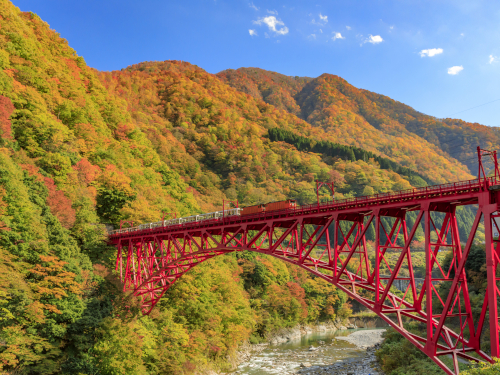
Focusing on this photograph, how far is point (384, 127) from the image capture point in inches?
7190

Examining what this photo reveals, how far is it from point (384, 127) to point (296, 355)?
530ft

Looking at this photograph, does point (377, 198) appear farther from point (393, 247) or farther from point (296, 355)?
point (296, 355)

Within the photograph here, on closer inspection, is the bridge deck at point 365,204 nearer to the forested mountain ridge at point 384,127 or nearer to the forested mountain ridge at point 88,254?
the forested mountain ridge at point 88,254

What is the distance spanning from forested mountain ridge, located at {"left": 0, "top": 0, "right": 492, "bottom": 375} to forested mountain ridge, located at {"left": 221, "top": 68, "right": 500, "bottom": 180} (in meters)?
97.6

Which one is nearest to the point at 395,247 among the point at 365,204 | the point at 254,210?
the point at 365,204

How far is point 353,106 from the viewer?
18875 centimetres

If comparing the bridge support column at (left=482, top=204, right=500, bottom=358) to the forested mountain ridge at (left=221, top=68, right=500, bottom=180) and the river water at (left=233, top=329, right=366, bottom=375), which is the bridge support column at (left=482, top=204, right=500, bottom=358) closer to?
the river water at (left=233, top=329, right=366, bottom=375)

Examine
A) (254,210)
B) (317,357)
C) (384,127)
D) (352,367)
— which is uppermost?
(384,127)

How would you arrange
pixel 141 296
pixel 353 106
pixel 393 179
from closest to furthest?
pixel 141 296 < pixel 393 179 < pixel 353 106

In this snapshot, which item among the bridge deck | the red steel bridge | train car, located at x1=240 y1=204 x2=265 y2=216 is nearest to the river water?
the red steel bridge

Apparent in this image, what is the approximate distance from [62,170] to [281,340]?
37.0m

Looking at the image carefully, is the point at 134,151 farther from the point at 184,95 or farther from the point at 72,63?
the point at 184,95

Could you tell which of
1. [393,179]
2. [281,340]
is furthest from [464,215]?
[281,340]

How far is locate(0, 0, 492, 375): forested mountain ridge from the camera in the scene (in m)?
25.6
